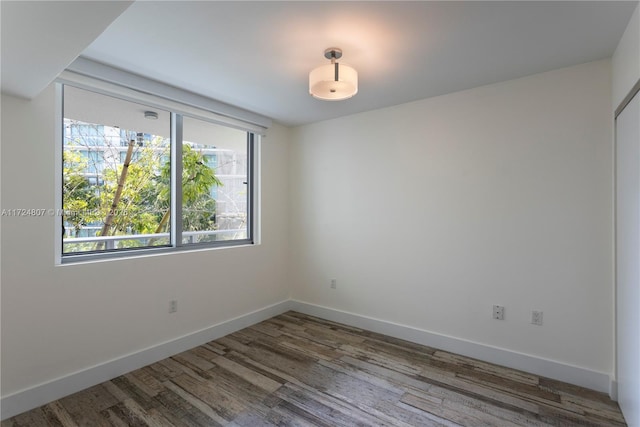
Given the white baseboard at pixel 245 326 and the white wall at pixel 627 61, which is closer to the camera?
the white wall at pixel 627 61

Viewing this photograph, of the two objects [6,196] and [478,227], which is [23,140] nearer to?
[6,196]

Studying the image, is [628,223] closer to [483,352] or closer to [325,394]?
[483,352]

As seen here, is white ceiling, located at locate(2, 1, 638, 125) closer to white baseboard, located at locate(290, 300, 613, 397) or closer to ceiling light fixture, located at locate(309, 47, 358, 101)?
ceiling light fixture, located at locate(309, 47, 358, 101)

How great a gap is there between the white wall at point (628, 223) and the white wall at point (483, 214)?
0.17 m

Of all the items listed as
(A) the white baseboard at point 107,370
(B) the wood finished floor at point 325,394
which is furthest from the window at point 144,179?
(B) the wood finished floor at point 325,394

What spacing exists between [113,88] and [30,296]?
1589 millimetres

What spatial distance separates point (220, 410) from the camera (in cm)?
200

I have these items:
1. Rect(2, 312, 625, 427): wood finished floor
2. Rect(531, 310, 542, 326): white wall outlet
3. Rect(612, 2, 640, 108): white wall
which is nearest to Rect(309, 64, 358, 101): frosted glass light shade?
Rect(612, 2, 640, 108): white wall

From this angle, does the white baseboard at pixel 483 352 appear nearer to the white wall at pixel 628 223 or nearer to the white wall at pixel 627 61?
the white wall at pixel 628 223

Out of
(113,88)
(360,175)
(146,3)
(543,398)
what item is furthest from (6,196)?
(543,398)

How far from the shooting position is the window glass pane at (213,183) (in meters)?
3.05

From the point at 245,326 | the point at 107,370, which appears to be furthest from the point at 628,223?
the point at 107,370

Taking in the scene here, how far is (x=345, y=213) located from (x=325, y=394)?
190 centimetres

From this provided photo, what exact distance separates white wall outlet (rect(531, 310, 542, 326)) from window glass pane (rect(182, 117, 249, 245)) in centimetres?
294
